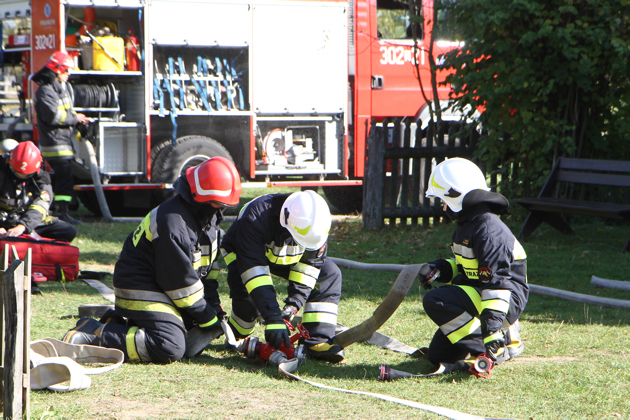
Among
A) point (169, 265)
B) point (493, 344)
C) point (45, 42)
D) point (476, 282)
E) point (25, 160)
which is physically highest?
point (45, 42)

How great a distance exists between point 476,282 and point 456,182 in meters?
0.58

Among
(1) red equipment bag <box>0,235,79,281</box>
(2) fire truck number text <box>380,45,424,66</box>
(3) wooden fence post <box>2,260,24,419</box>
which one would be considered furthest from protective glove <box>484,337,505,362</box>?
(2) fire truck number text <box>380,45,424,66</box>

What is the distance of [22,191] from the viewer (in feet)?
19.9

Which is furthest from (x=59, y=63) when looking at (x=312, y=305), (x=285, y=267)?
(x=312, y=305)

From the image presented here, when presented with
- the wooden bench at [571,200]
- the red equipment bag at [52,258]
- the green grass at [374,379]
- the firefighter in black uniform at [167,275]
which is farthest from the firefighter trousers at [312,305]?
the wooden bench at [571,200]

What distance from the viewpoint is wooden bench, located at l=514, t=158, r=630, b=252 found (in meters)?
6.96

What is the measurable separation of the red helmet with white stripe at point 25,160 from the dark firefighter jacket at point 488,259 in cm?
387

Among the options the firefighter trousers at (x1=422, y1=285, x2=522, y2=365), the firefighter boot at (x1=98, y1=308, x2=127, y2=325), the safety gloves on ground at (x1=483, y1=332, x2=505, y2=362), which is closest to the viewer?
the safety gloves on ground at (x1=483, y1=332, x2=505, y2=362)

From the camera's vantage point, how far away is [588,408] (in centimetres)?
313

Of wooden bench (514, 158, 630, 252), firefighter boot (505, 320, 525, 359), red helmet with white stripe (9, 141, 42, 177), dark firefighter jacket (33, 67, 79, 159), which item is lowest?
firefighter boot (505, 320, 525, 359)

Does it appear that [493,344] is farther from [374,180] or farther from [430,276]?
[374,180]

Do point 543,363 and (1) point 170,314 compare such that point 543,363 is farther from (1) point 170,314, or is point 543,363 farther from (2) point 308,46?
(2) point 308,46

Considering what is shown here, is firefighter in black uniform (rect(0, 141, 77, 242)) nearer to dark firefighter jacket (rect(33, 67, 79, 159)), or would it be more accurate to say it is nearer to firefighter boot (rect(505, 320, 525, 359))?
dark firefighter jacket (rect(33, 67, 79, 159))

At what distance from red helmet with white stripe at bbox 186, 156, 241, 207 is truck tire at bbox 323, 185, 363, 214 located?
739 centimetres
